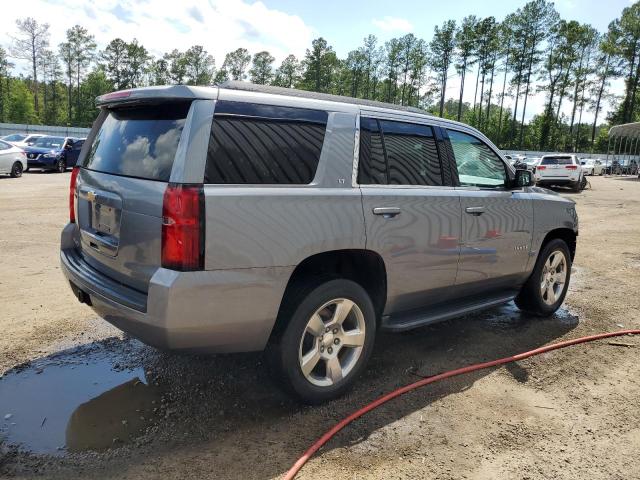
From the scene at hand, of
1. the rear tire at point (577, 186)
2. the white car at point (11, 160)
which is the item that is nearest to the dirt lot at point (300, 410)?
the white car at point (11, 160)

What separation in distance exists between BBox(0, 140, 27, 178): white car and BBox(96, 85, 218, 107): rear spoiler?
722 inches

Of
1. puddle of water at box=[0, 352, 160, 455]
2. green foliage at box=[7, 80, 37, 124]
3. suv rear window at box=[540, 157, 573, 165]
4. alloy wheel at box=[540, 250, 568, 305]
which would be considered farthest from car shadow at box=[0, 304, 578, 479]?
green foliage at box=[7, 80, 37, 124]

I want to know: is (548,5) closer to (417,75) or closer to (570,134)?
(570,134)

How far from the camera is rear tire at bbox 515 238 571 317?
5.00 m

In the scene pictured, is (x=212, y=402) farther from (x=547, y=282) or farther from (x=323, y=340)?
(x=547, y=282)

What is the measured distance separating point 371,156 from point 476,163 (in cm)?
142

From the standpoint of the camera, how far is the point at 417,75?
88875 millimetres

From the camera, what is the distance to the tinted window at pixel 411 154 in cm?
358

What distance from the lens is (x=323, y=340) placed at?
3.22 meters

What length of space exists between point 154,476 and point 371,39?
9770 cm

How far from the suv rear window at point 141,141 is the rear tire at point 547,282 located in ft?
12.4

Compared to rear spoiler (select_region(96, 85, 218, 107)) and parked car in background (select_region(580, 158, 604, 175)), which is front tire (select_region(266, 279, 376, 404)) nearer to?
rear spoiler (select_region(96, 85, 218, 107))

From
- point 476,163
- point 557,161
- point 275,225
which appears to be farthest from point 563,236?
point 557,161

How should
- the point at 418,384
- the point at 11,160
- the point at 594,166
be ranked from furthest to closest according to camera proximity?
the point at 594,166 < the point at 11,160 < the point at 418,384
